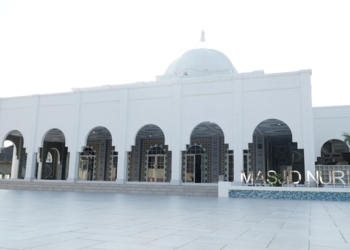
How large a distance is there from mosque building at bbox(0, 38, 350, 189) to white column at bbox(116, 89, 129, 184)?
2.1 inches

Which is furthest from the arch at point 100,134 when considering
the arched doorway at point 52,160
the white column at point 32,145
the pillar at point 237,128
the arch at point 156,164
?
the pillar at point 237,128

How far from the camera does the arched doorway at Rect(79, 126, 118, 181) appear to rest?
23797 millimetres

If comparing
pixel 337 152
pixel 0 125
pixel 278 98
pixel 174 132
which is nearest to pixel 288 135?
pixel 337 152

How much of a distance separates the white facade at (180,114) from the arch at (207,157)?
14cm

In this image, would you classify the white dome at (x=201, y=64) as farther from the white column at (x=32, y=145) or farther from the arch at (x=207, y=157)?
the white column at (x=32, y=145)

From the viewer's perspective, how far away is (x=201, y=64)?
2350cm

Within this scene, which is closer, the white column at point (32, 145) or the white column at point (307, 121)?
the white column at point (307, 121)

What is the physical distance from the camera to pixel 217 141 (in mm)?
21391

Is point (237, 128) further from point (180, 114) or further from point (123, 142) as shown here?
point (123, 142)

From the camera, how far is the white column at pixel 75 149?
58.4 feet

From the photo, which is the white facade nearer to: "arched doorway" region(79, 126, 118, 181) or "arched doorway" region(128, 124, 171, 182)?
"arched doorway" region(128, 124, 171, 182)

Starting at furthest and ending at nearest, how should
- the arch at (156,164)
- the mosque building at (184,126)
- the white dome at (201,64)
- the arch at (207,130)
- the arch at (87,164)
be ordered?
the arch at (87,164), the white dome at (201,64), the arch at (156,164), the arch at (207,130), the mosque building at (184,126)

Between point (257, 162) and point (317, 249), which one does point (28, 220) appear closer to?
point (317, 249)

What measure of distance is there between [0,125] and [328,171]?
1913cm
